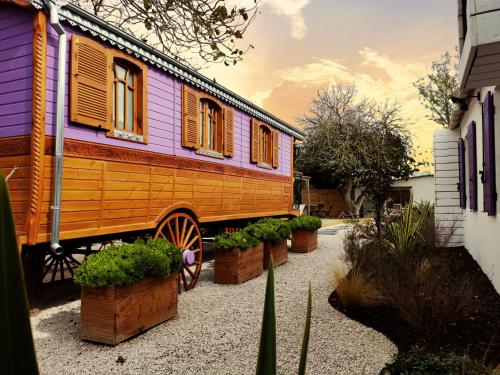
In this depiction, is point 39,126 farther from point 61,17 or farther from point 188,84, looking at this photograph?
point 188,84

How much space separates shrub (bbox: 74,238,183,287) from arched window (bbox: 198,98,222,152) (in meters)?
2.66

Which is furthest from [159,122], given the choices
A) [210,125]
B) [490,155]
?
[490,155]

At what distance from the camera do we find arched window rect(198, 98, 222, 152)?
689 cm

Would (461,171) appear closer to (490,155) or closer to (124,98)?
(490,155)

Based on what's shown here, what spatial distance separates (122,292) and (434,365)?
2799 millimetres

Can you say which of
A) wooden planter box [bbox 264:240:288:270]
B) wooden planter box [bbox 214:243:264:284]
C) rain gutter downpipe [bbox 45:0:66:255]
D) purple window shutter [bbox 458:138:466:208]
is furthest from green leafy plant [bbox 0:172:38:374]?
purple window shutter [bbox 458:138:466:208]

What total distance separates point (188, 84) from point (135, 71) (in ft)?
3.84

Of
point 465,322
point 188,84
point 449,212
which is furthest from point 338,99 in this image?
point 465,322

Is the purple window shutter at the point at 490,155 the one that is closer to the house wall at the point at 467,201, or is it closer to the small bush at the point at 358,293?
the house wall at the point at 467,201

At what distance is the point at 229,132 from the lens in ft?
25.1

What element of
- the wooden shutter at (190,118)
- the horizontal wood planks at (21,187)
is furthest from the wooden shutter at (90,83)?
the wooden shutter at (190,118)

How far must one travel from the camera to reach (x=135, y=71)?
5.43 m

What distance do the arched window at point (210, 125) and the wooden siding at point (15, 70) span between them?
2.98 m

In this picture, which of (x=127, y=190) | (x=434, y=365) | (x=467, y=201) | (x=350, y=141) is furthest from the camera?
(x=350, y=141)
